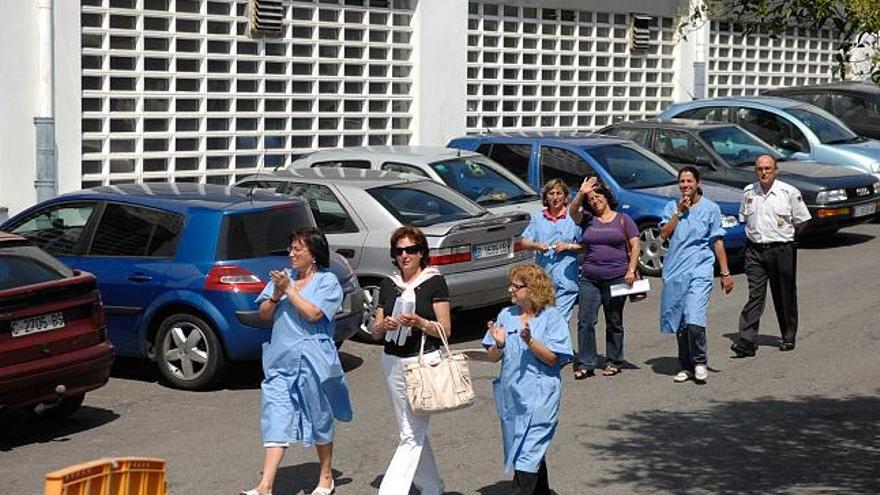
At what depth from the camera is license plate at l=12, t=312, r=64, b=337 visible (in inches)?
402

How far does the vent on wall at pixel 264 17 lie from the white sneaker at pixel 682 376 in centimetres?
949

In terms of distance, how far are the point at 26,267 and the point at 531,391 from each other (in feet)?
12.6

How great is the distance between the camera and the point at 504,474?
31.5ft

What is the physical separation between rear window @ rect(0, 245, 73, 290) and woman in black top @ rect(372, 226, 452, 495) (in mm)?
2745

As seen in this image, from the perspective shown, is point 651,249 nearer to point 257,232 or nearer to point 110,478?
point 257,232

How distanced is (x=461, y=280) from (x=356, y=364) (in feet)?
3.76

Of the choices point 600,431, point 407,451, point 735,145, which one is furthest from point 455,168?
point 407,451

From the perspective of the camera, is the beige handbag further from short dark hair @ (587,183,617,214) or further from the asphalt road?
short dark hair @ (587,183,617,214)

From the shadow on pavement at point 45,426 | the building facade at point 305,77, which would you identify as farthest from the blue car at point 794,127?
the shadow on pavement at point 45,426

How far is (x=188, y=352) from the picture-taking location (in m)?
12.1

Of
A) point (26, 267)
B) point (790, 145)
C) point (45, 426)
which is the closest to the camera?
point (26, 267)

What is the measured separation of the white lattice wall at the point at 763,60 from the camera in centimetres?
3086

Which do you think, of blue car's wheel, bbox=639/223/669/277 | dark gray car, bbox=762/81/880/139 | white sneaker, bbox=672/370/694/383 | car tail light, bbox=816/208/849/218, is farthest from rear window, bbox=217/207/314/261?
dark gray car, bbox=762/81/880/139

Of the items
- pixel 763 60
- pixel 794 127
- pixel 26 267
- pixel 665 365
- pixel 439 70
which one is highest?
pixel 763 60
